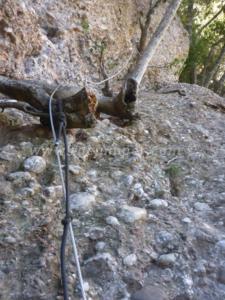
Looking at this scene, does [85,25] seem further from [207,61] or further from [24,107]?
[207,61]

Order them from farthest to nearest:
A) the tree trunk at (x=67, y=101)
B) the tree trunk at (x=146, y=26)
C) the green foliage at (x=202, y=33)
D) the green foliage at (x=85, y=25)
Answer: the green foliage at (x=202, y=33) → the tree trunk at (x=146, y=26) → the green foliage at (x=85, y=25) → the tree trunk at (x=67, y=101)

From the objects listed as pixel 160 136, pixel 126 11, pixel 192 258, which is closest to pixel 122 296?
pixel 192 258

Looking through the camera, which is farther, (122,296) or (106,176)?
(106,176)

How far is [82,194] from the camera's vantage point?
6.52 feet

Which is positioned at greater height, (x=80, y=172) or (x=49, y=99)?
(x=49, y=99)

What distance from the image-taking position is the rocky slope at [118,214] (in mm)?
1530

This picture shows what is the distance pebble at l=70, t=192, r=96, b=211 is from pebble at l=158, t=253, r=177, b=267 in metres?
0.41

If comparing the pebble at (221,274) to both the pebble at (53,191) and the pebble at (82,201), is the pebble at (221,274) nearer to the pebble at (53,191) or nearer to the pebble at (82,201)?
the pebble at (82,201)

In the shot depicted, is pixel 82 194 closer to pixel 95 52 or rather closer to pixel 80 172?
pixel 80 172

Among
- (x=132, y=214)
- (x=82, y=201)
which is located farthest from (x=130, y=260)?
(x=82, y=201)

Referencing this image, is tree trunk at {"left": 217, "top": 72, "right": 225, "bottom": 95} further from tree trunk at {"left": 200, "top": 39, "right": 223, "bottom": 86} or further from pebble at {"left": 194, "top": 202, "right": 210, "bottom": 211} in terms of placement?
pebble at {"left": 194, "top": 202, "right": 210, "bottom": 211}

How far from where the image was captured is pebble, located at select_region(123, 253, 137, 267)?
1.61 m

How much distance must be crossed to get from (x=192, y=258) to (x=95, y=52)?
9.25 feet

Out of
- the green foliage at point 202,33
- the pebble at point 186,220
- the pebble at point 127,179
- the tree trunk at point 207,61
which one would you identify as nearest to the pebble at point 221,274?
the pebble at point 186,220
